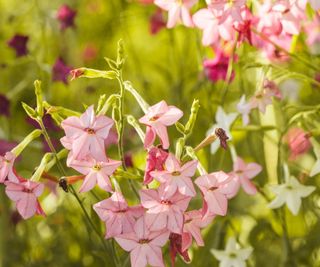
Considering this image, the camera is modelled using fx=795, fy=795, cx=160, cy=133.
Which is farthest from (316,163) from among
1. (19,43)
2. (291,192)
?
(19,43)

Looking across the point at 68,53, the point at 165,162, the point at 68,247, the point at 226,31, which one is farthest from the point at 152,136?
the point at 68,53

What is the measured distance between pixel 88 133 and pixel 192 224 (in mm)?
194

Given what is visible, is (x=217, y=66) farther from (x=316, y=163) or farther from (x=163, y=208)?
(x=163, y=208)

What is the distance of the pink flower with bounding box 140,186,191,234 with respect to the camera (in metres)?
0.98

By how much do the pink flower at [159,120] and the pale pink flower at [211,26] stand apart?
0.31m

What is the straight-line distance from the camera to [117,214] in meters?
1.03

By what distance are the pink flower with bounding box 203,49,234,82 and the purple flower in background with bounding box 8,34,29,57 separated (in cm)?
40

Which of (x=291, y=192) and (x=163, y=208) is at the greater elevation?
(x=163, y=208)

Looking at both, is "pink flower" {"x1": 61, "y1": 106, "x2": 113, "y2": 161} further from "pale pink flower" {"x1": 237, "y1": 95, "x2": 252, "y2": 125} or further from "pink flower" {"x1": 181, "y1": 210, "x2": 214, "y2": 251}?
"pale pink flower" {"x1": 237, "y1": 95, "x2": 252, "y2": 125}

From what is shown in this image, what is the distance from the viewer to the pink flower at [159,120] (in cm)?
103

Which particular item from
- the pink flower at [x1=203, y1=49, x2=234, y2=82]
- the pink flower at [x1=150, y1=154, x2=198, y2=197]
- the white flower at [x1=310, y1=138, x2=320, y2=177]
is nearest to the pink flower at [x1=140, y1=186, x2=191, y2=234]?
the pink flower at [x1=150, y1=154, x2=198, y2=197]

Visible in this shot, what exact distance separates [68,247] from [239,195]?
44 cm

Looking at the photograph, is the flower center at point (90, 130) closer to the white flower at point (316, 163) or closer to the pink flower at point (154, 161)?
the pink flower at point (154, 161)

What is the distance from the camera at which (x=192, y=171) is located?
1.01 meters
